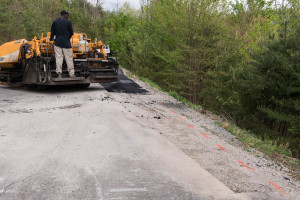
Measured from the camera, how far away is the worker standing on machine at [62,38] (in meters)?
9.01

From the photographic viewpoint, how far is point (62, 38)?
9148 mm

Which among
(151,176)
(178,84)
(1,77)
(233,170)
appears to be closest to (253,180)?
(233,170)

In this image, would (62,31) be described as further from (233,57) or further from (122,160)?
(233,57)

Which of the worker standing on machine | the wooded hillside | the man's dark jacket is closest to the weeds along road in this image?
the worker standing on machine

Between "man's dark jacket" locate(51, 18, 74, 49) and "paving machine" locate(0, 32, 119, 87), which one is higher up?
"man's dark jacket" locate(51, 18, 74, 49)

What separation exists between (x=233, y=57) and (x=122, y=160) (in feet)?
48.4

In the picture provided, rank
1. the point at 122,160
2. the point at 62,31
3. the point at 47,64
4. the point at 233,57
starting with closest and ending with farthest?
the point at 122,160, the point at 62,31, the point at 47,64, the point at 233,57

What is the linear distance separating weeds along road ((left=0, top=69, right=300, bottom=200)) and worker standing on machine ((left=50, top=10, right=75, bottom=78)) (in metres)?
3.09

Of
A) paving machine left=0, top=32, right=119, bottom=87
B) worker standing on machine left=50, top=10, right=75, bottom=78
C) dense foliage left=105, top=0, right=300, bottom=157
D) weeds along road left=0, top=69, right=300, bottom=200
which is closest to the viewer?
weeds along road left=0, top=69, right=300, bottom=200

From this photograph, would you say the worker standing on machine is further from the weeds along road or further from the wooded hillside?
the wooded hillside

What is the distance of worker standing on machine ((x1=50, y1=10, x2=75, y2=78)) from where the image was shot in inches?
355

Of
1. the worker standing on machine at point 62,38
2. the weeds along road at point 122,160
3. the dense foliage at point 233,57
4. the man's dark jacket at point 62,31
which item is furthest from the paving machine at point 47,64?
the dense foliage at point 233,57

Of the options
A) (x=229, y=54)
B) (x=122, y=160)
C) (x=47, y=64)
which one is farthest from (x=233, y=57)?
(x=122, y=160)

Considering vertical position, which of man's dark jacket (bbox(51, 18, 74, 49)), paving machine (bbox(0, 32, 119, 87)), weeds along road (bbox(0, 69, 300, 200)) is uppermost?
man's dark jacket (bbox(51, 18, 74, 49))
